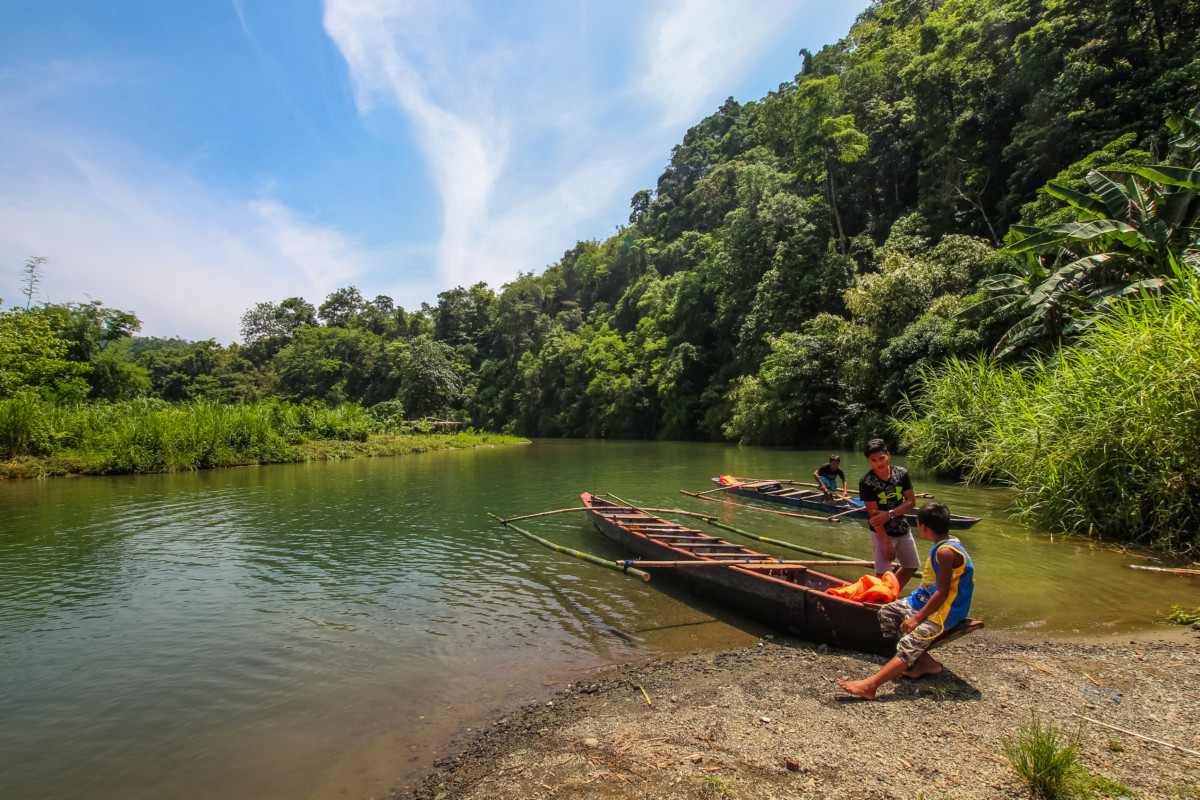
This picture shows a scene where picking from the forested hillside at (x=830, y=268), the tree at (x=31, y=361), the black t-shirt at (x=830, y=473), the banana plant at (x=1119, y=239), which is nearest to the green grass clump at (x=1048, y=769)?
the black t-shirt at (x=830, y=473)

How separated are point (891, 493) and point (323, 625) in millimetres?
6631

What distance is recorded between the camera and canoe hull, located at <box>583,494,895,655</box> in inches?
203

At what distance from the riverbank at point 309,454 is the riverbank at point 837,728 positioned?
77.9 feet

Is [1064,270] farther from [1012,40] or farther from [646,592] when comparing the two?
[1012,40]

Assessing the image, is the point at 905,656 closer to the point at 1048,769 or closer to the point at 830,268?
the point at 1048,769

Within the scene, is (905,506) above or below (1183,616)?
above

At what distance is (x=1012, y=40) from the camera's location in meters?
26.3

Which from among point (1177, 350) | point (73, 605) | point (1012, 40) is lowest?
point (73, 605)

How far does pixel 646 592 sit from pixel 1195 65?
83.2 feet

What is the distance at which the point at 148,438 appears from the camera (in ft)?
70.9

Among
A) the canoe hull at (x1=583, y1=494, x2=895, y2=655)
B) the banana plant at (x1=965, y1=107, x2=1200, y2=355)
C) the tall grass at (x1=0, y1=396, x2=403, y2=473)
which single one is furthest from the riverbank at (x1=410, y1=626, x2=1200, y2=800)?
the tall grass at (x1=0, y1=396, x2=403, y2=473)

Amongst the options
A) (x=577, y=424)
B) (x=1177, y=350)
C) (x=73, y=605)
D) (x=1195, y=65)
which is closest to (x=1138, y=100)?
(x=1195, y=65)

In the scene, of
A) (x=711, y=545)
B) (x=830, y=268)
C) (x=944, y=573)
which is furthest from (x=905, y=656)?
(x=830, y=268)

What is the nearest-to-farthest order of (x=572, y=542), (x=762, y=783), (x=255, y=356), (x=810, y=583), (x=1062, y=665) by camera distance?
(x=762, y=783) < (x=1062, y=665) < (x=810, y=583) < (x=572, y=542) < (x=255, y=356)
